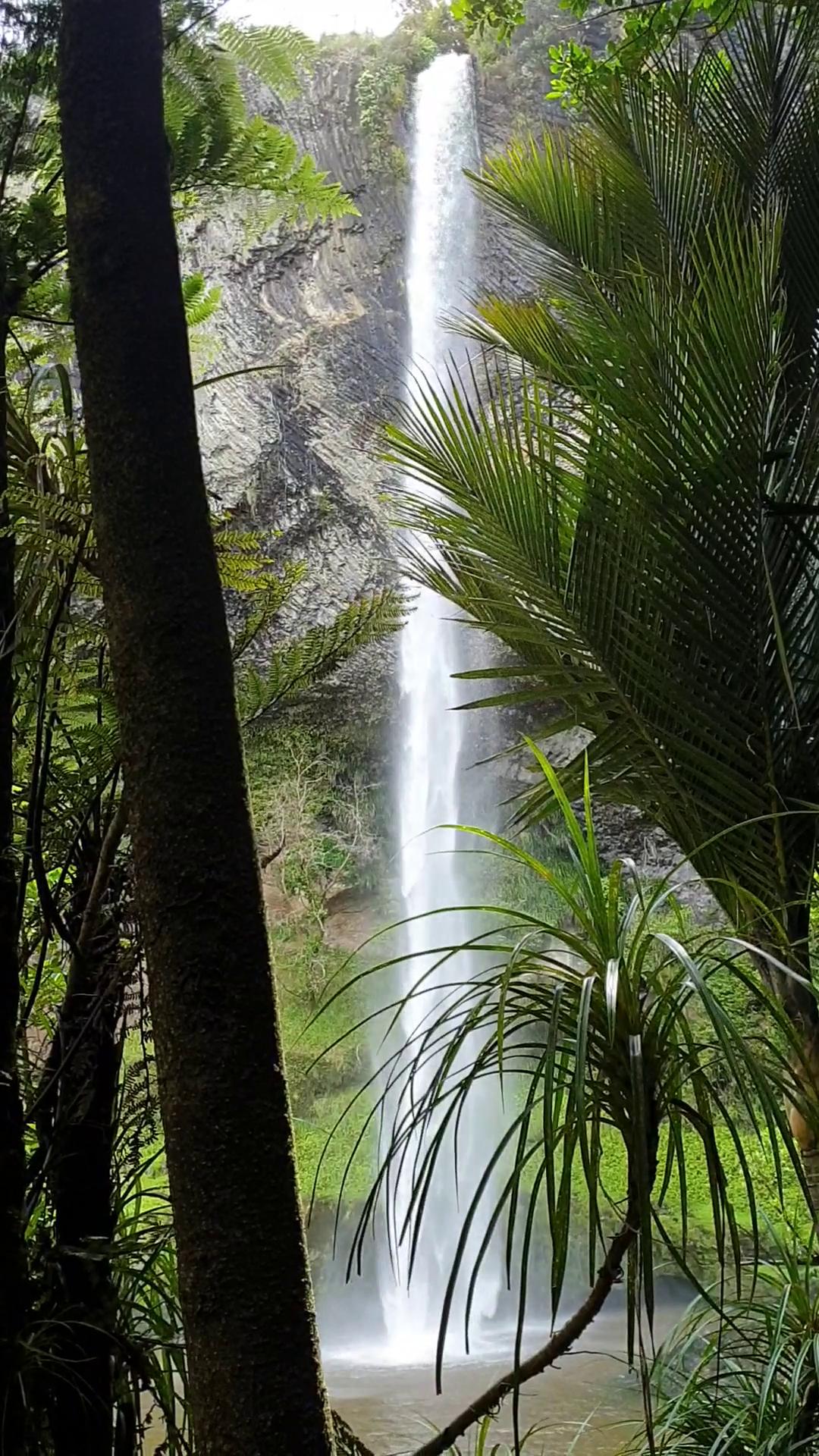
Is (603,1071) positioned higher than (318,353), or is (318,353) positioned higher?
(318,353)

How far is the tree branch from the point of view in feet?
2.97

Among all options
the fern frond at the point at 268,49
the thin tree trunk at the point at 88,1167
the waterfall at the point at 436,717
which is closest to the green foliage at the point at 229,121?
the fern frond at the point at 268,49

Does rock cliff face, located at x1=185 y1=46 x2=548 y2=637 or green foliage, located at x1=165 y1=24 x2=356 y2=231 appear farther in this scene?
rock cliff face, located at x1=185 y1=46 x2=548 y2=637

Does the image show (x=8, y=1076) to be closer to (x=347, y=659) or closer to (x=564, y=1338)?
(x=564, y=1338)

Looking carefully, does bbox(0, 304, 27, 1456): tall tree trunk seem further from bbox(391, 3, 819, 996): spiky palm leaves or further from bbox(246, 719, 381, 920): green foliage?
bbox(246, 719, 381, 920): green foliage

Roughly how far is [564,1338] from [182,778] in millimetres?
565

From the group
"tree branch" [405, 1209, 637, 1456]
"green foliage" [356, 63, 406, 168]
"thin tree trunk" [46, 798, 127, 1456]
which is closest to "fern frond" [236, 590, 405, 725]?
"thin tree trunk" [46, 798, 127, 1456]

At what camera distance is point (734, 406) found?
5.12 feet

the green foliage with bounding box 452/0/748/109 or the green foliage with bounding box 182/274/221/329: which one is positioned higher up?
the green foliage with bounding box 452/0/748/109

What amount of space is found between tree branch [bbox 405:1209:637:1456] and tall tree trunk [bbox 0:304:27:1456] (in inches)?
14.3

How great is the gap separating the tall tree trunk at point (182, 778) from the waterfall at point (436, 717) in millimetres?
7301

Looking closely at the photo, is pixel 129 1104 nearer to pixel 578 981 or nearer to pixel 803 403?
pixel 578 981

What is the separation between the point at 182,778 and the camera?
0.78 meters

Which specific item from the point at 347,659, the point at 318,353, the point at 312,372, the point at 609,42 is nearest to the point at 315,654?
the point at 347,659
